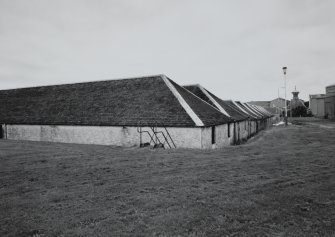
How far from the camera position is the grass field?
5379 millimetres

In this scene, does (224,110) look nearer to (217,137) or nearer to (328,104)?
(217,137)

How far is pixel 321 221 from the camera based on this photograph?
555 centimetres

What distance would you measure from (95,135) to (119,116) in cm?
264

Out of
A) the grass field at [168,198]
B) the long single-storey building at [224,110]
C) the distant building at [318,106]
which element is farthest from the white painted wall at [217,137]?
the distant building at [318,106]

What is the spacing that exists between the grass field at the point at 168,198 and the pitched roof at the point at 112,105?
717 cm

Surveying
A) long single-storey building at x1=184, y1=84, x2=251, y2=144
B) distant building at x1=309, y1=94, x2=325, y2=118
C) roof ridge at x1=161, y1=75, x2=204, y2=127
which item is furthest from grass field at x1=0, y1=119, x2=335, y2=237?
distant building at x1=309, y1=94, x2=325, y2=118

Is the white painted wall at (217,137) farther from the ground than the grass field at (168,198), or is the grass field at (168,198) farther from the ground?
the white painted wall at (217,137)

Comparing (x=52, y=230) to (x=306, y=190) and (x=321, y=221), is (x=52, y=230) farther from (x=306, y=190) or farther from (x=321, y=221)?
(x=306, y=190)

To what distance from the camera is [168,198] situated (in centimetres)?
710

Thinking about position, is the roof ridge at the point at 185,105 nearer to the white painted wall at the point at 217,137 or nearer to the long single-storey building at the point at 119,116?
the long single-storey building at the point at 119,116

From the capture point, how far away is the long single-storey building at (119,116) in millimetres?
17875

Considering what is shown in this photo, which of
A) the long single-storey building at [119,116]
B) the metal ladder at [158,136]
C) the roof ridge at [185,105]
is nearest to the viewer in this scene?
the roof ridge at [185,105]

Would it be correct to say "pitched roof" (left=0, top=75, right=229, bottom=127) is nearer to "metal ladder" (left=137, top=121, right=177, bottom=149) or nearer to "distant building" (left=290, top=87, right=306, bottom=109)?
"metal ladder" (left=137, top=121, right=177, bottom=149)

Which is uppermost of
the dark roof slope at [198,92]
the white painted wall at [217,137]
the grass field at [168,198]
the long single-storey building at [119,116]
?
the dark roof slope at [198,92]
